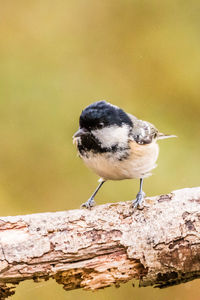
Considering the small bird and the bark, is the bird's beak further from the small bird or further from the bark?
the bark

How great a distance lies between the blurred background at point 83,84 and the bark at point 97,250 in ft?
4.86

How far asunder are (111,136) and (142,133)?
370 millimetres

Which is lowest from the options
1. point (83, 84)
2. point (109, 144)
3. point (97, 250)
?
point (97, 250)

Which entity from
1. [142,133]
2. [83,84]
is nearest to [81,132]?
[142,133]

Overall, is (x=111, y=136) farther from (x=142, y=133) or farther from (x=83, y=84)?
(x=83, y=84)

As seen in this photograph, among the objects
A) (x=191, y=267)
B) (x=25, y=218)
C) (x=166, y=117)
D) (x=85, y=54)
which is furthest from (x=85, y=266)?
(x=85, y=54)

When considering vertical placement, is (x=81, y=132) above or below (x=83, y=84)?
below

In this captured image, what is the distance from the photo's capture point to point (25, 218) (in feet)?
6.95

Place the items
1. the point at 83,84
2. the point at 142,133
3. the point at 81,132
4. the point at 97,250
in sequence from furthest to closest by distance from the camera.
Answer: the point at 83,84
the point at 142,133
the point at 81,132
the point at 97,250

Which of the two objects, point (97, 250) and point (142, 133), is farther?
point (142, 133)

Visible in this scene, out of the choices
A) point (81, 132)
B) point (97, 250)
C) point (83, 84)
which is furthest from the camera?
point (83, 84)

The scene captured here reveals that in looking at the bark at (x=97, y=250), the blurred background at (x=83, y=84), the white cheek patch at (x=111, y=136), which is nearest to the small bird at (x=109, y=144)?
the white cheek patch at (x=111, y=136)

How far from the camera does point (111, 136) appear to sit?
241cm

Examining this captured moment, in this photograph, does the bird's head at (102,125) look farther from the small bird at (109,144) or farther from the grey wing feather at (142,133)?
the grey wing feather at (142,133)
